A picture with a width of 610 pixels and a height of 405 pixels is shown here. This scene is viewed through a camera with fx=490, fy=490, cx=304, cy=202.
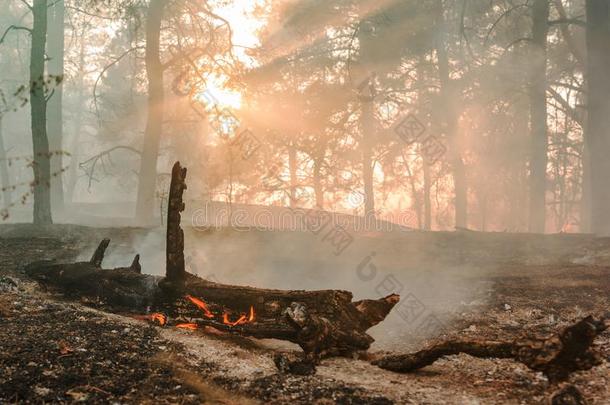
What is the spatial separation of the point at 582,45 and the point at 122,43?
25.3 meters

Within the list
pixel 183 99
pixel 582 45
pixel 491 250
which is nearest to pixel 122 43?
pixel 183 99

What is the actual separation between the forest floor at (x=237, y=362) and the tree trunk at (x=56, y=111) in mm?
12756

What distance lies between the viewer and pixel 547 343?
3.70 meters

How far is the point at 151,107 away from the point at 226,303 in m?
11.9

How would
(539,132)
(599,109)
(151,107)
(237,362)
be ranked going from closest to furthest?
(237,362), (599,109), (151,107), (539,132)

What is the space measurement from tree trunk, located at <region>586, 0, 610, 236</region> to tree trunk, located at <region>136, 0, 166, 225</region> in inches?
477

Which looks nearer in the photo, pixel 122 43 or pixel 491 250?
pixel 491 250

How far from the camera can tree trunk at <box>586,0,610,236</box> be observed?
37.3 feet

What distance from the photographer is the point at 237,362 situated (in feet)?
15.0

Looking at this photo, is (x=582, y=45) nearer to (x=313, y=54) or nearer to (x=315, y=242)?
(x=313, y=54)

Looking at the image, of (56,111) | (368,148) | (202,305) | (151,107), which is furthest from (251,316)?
(368,148)

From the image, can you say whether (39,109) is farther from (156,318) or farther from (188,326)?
(188,326)

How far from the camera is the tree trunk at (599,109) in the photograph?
1138cm

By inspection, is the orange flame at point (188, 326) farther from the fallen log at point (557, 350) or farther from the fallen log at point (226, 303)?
the fallen log at point (557, 350)
